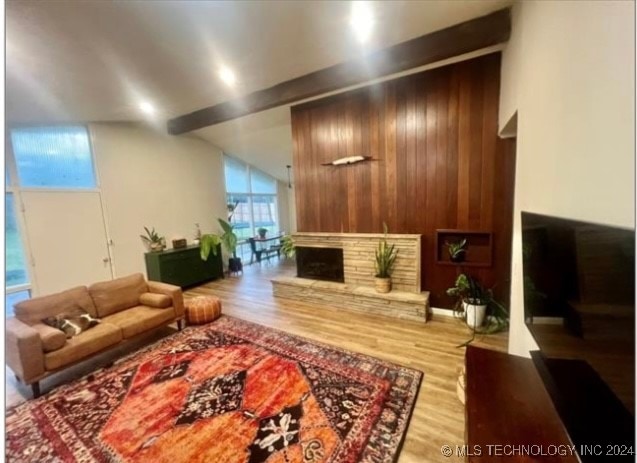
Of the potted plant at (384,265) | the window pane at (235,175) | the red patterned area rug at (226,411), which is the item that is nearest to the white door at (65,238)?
the red patterned area rug at (226,411)

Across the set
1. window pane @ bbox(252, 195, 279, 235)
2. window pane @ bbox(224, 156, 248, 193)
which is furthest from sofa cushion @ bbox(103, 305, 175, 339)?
window pane @ bbox(252, 195, 279, 235)

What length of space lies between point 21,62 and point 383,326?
4443 millimetres

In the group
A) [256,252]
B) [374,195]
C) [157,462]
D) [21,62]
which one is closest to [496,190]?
[374,195]

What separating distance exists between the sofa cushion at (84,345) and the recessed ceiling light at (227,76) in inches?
121

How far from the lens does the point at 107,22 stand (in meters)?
2.04

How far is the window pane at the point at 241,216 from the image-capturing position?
7.36 m

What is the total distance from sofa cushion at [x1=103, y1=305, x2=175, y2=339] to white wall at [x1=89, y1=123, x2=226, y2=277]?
2195mm

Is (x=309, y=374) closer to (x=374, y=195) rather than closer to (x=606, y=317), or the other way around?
(x=606, y=317)

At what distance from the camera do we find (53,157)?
4.16 metres

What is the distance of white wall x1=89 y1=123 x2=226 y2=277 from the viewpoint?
479 cm

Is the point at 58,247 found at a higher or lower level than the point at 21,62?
lower

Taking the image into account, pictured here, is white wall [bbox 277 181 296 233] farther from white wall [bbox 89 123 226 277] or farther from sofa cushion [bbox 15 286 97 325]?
sofa cushion [bbox 15 286 97 325]

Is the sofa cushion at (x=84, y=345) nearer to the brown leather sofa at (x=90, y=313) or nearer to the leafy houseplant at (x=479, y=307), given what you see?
the brown leather sofa at (x=90, y=313)

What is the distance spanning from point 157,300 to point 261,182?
5.66 m
